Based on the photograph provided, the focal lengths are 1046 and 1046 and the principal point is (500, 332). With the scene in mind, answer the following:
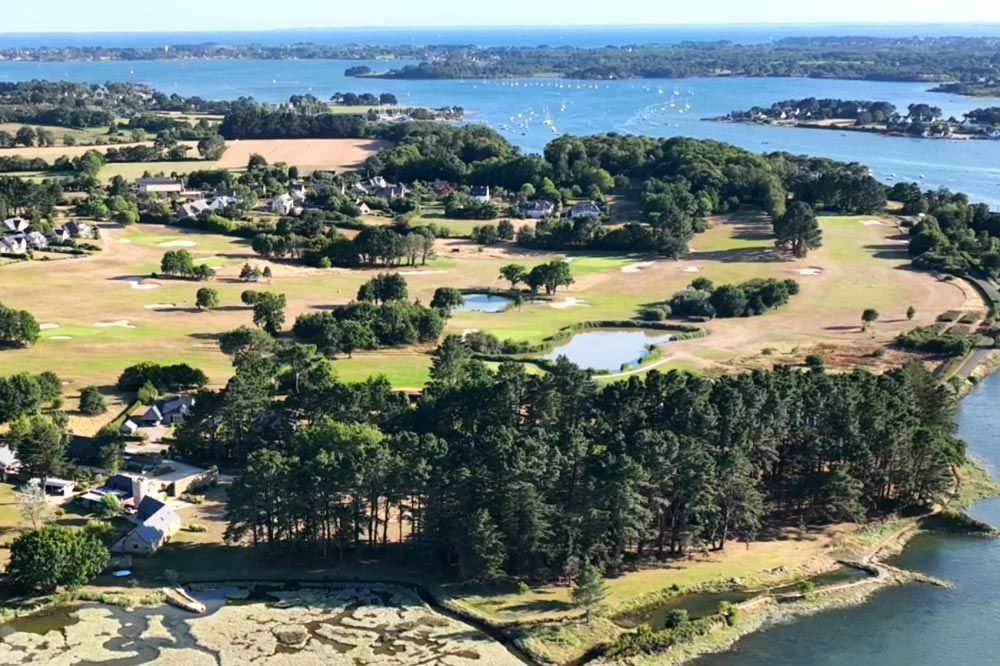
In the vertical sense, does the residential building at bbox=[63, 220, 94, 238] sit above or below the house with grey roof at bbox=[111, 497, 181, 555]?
above

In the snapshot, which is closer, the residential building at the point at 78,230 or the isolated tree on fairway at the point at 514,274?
the isolated tree on fairway at the point at 514,274

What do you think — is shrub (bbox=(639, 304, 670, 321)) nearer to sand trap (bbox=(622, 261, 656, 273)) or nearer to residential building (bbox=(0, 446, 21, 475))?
sand trap (bbox=(622, 261, 656, 273))

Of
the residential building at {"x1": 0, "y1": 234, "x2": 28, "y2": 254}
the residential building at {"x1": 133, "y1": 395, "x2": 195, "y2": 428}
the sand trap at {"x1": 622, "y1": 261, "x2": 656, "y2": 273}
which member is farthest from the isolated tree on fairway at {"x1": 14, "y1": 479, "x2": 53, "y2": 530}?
the sand trap at {"x1": 622, "y1": 261, "x2": 656, "y2": 273}

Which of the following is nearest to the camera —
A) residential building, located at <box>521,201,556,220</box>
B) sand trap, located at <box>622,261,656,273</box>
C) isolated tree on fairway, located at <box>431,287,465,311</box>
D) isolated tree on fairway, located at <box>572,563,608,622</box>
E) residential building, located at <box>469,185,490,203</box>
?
isolated tree on fairway, located at <box>572,563,608,622</box>

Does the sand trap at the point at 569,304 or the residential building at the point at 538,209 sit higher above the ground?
the residential building at the point at 538,209

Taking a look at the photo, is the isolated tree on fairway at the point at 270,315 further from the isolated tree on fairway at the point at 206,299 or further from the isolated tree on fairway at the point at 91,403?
the isolated tree on fairway at the point at 91,403

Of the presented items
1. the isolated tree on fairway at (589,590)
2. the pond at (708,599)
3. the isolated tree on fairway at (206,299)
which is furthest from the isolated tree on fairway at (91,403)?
the pond at (708,599)
